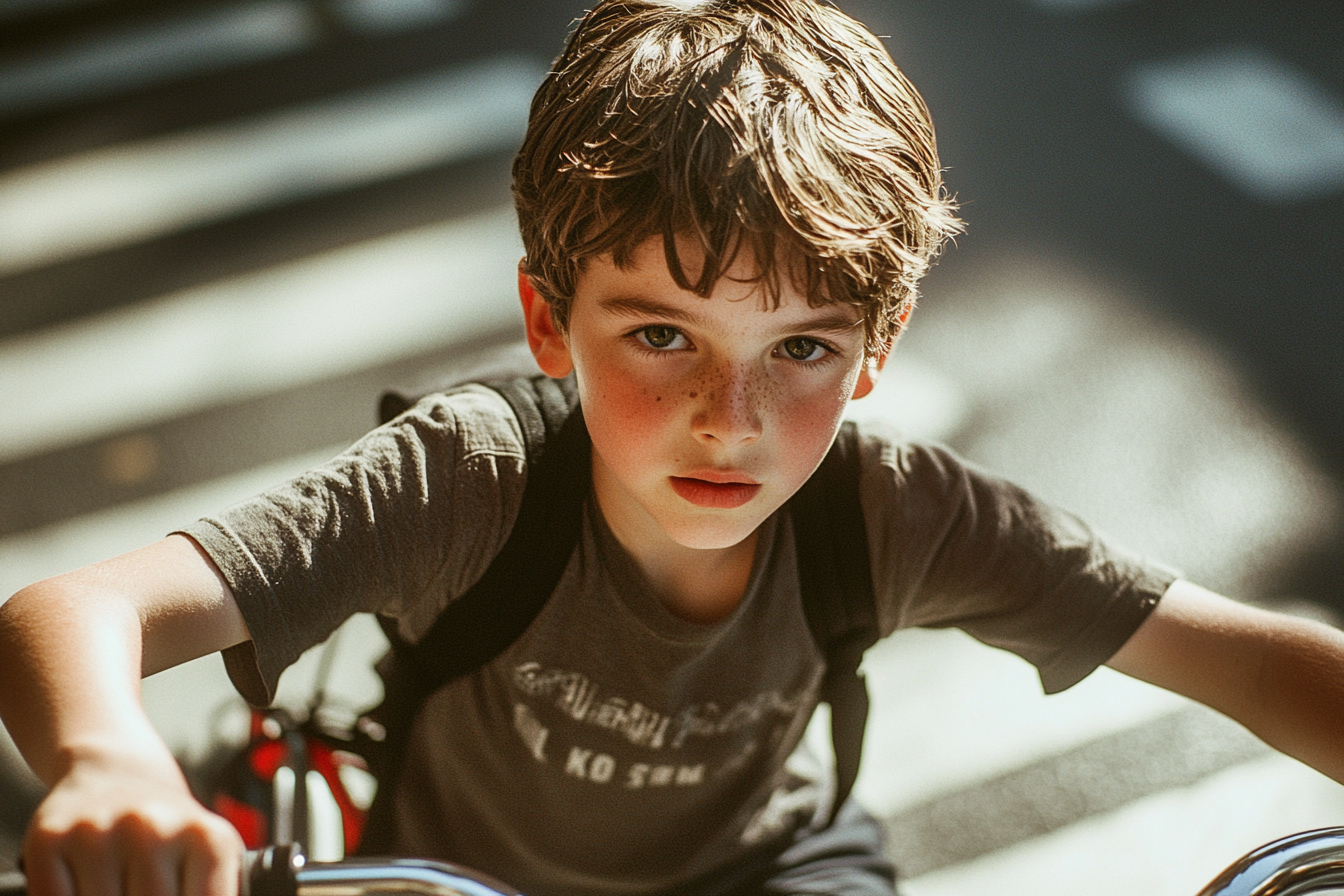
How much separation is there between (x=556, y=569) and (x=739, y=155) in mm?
244

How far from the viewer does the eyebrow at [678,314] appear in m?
0.49

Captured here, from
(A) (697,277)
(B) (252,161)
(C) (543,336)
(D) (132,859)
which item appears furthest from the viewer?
(B) (252,161)

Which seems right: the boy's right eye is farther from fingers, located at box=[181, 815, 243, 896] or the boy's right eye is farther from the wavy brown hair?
fingers, located at box=[181, 815, 243, 896]

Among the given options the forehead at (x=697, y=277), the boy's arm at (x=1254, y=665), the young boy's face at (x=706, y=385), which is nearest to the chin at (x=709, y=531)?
the young boy's face at (x=706, y=385)

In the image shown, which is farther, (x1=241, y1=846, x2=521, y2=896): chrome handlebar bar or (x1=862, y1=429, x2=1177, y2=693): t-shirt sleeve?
(x1=862, y1=429, x2=1177, y2=693): t-shirt sleeve

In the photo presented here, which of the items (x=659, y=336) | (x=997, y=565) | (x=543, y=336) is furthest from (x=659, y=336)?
(x=997, y=565)

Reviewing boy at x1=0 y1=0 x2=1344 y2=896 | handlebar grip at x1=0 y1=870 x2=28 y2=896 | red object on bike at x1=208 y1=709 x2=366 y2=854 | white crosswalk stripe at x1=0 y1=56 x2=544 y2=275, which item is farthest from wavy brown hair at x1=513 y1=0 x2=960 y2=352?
white crosswalk stripe at x1=0 y1=56 x2=544 y2=275

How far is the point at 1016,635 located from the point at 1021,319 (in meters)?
1.11

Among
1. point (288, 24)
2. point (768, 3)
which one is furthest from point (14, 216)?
point (768, 3)

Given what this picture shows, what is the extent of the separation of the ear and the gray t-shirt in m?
0.04

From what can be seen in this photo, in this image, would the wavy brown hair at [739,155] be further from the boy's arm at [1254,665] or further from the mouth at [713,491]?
the boy's arm at [1254,665]

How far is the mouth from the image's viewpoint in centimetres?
52

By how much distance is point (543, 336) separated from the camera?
1.98ft

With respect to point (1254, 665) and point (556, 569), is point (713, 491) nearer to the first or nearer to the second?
point (556, 569)
